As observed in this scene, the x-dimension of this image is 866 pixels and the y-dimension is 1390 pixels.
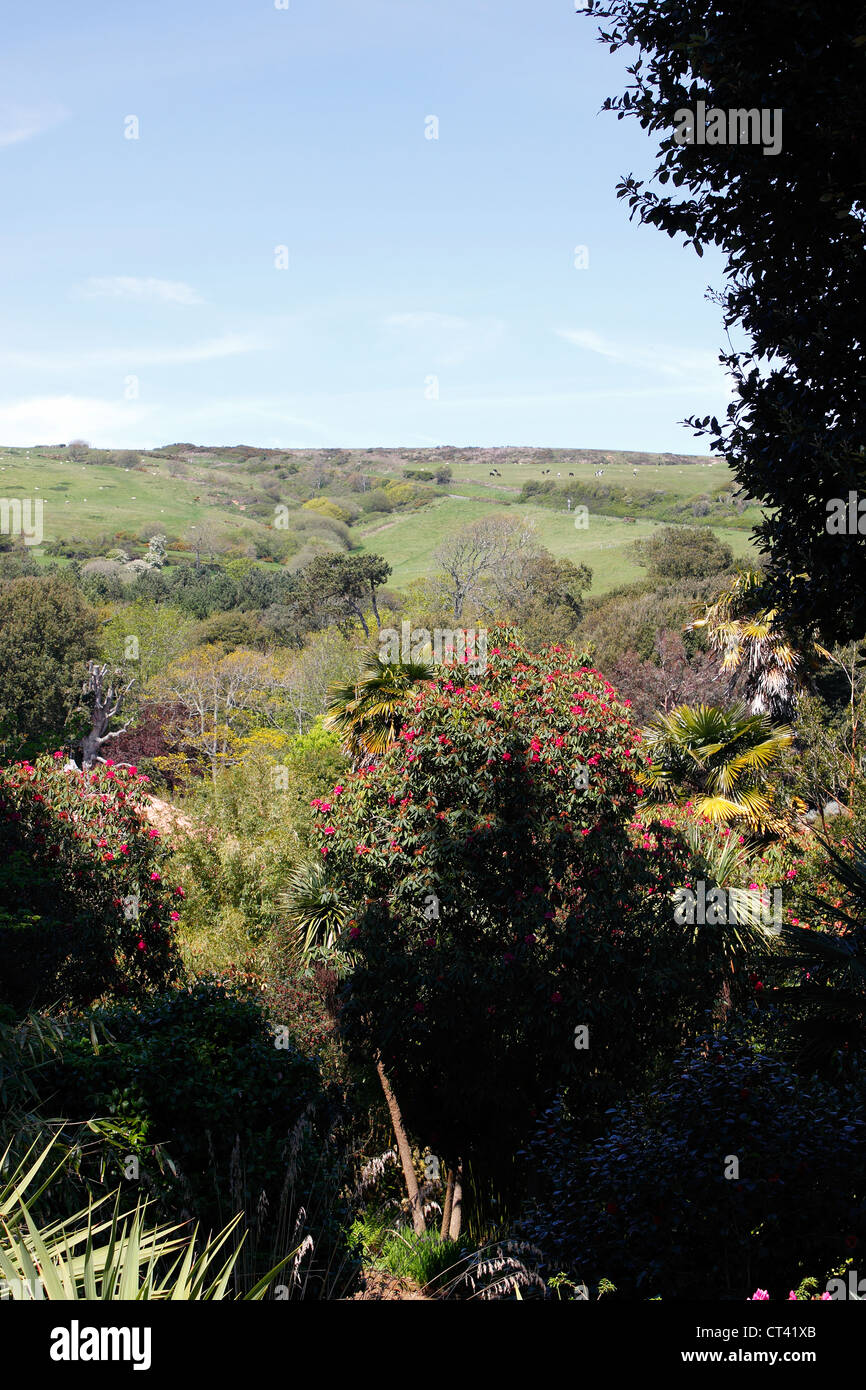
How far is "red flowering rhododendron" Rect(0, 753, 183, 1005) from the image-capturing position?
12.7m

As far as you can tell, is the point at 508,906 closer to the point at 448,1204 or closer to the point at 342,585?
the point at 448,1204

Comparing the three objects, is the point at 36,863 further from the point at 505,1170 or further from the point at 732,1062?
the point at 732,1062

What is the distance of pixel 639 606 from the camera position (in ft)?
150

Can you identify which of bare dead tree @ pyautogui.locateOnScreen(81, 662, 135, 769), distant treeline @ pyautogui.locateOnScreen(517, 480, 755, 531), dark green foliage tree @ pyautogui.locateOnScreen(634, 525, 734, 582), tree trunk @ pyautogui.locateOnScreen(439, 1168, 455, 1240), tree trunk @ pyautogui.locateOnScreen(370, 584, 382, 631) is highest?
distant treeline @ pyautogui.locateOnScreen(517, 480, 755, 531)

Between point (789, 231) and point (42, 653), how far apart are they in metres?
40.2

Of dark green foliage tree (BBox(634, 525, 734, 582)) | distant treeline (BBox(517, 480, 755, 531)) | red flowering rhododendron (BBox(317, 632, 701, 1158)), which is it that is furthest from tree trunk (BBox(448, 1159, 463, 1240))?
distant treeline (BBox(517, 480, 755, 531))

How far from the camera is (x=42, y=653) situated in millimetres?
41375

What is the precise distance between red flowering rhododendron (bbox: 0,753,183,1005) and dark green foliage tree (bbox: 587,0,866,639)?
1002 centimetres

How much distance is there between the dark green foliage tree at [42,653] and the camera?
40.7 m

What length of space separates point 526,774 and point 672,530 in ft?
181

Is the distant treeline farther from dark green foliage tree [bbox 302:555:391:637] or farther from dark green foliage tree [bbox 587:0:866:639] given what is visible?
dark green foliage tree [bbox 587:0:866:639]

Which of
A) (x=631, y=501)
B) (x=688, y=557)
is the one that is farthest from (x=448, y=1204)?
(x=631, y=501)
